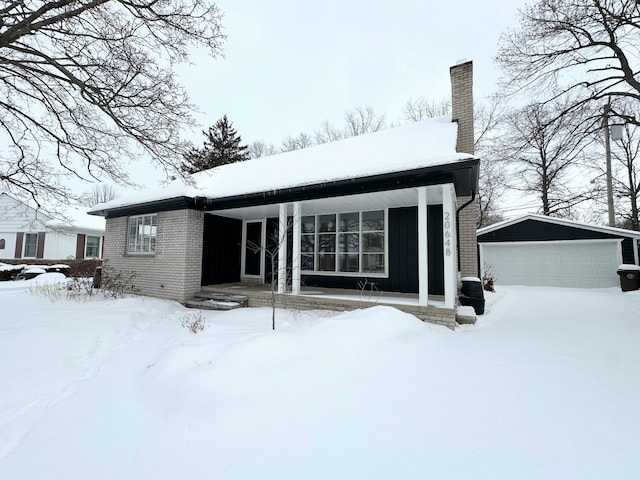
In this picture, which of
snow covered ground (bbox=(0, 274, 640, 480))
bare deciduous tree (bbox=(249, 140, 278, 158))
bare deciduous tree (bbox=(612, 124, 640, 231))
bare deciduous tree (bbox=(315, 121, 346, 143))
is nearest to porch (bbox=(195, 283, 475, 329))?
snow covered ground (bbox=(0, 274, 640, 480))

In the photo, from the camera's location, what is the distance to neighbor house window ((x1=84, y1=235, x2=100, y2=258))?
1950cm

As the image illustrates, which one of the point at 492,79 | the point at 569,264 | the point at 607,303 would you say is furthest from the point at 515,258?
the point at 492,79

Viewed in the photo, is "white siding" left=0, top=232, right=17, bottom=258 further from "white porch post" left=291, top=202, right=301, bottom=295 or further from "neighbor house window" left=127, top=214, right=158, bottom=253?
"white porch post" left=291, top=202, right=301, bottom=295

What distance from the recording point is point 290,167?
28.9 feet

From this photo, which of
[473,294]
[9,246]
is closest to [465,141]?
[473,294]

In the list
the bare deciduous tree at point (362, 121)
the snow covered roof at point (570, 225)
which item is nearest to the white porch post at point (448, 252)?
the snow covered roof at point (570, 225)

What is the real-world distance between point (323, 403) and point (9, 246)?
24837 mm

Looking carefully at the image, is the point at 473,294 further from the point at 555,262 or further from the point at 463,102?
the point at 555,262

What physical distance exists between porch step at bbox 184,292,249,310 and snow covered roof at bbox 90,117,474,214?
8.91 ft

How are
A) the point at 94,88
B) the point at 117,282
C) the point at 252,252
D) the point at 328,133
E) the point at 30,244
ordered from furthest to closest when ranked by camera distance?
1. the point at 328,133
2. the point at 30,244
3. the point at 252,252
4. the point at 117,282
5. the point at 94,88

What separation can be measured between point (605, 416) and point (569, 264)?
13479 mm

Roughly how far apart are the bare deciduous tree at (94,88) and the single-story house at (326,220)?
5.15ft

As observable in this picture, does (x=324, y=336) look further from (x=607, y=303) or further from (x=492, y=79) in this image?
(x=492, y=79)

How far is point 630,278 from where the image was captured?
1090 cm
